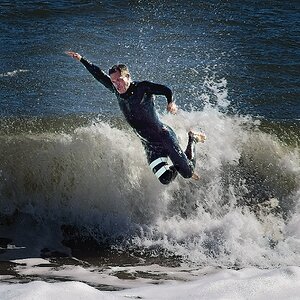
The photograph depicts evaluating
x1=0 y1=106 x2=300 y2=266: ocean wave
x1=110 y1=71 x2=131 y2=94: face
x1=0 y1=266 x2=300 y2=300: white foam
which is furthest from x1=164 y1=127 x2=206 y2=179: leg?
x1=0 y1=266 x2=300 y2=300: white foam

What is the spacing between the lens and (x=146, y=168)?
10883mm

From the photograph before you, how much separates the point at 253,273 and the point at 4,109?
7.89 metres

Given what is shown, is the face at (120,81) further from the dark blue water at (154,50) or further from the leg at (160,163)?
the dark blue water at (154,50)

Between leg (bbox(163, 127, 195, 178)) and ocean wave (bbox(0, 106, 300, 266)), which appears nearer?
leg (bbox(163, 127, 195, 178))

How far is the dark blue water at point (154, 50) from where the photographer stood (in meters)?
14.0

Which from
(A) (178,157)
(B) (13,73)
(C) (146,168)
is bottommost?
(C) (146,168)

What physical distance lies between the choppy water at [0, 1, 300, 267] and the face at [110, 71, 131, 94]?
237 centimetres

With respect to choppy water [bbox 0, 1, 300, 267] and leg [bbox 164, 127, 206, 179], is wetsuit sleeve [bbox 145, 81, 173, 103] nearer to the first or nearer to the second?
leg [bbox 164, 127, 206, 179]

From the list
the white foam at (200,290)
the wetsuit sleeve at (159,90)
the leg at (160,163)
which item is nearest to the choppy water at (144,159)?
the leg at (160,163)

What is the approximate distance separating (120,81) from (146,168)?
2.55 metres

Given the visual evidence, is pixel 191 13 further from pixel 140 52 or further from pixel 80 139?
pixel 80 139

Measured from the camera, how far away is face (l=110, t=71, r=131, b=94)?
862 centimetres

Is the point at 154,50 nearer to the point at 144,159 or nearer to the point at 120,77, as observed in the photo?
the point at 144,159

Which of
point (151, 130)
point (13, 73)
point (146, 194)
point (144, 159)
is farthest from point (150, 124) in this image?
point (13, 73)
